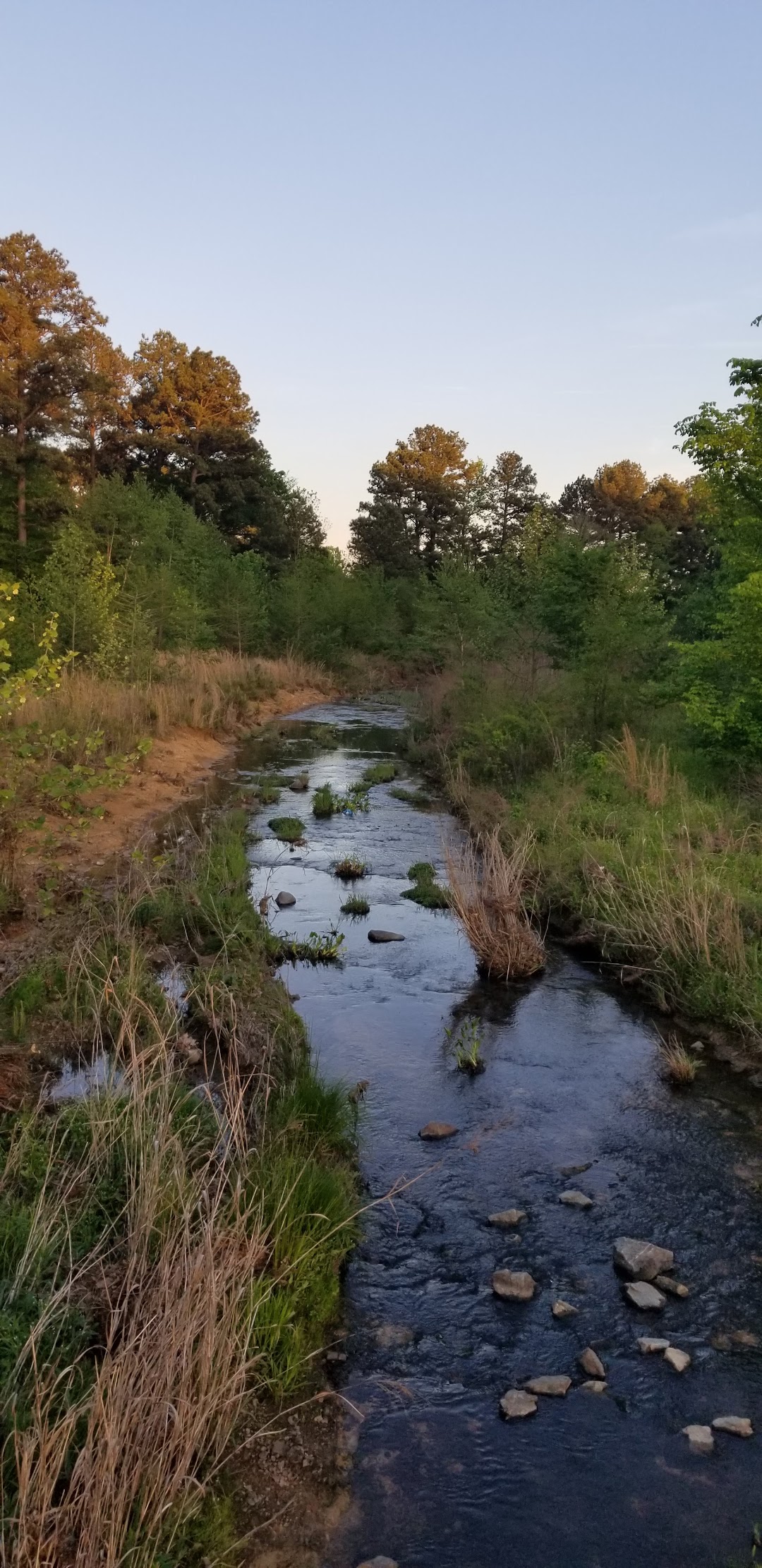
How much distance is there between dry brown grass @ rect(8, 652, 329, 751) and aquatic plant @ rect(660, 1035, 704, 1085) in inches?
285

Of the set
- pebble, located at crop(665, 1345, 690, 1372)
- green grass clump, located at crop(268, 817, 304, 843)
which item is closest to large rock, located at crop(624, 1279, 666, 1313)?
pebble, located at crop(665, 1345, 690, 1372)

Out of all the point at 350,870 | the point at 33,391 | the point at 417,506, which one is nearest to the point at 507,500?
the point at 417,506

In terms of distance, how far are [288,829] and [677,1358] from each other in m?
11.6

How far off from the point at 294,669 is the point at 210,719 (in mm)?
14697

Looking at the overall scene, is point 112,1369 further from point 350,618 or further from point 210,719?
point 350,618

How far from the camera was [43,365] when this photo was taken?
2562 centimetres

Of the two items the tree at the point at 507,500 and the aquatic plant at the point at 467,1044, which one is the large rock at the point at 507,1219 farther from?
the tree at the point at 507,500

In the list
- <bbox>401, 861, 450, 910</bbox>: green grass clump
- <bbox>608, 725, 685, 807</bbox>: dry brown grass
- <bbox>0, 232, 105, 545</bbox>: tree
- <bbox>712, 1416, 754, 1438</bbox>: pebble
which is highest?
<bbox>0, 232, 105, 545</bbox>: tree

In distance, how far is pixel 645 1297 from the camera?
5.20 metres

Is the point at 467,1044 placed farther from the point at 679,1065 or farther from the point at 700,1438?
the point at 700,1438

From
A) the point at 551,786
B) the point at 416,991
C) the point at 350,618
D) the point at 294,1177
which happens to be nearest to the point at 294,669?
the point at 350,618

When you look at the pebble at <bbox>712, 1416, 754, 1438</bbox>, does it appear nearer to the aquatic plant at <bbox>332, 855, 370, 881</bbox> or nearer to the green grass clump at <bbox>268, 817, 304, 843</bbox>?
the aquatic plant at <bbox>332, 855, 370, 881</bbox>

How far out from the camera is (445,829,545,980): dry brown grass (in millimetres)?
9766

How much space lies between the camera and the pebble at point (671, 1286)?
527 centimetres
